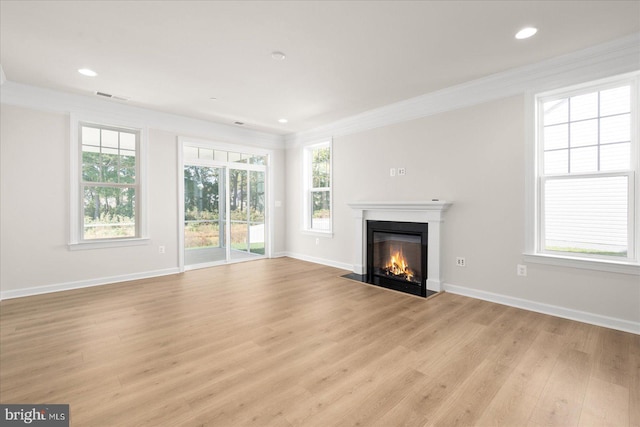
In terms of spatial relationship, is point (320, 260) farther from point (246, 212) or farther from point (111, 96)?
point (111, 96)

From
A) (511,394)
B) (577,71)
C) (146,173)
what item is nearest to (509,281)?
(511,394)

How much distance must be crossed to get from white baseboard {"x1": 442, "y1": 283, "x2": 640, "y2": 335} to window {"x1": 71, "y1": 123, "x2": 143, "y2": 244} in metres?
4.94

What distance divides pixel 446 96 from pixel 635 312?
303cm

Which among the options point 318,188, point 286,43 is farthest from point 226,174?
point 286,43

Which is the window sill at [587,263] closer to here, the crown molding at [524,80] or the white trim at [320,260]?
Result: the crown molding at [524,80]

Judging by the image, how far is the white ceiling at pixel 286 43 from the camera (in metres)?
2.33

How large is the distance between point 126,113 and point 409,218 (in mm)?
4613

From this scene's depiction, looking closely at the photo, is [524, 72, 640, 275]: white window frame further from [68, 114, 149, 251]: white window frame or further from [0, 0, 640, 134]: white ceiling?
[68, 114, 149, 251]: white window frame

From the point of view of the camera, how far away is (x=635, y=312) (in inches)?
108

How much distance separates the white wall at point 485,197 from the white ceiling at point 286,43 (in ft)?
1.98

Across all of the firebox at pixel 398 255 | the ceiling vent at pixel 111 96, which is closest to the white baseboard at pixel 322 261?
the firebox at pixel 398 255

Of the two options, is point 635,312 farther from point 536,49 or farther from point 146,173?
point 146,173

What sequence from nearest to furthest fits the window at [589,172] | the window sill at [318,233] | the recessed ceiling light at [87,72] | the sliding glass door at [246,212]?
the window at [589,172] → the recessed ceiling light at [87,72] → the window sill at [318,233] → the sliding glass door at [246,212]

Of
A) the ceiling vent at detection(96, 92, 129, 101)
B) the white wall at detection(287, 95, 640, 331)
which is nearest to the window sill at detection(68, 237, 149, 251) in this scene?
the ceiling vent at detection(96, 92, 129, 101)
